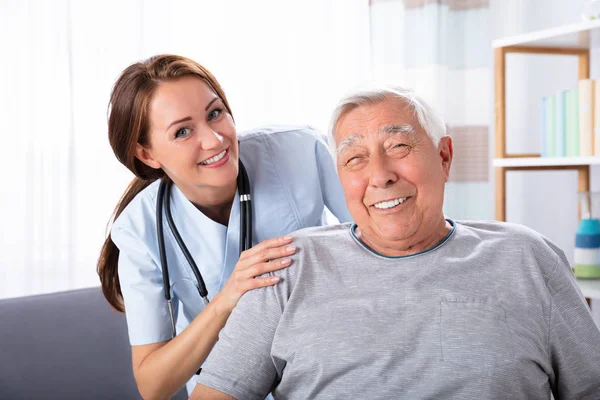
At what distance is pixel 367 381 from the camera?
122cm

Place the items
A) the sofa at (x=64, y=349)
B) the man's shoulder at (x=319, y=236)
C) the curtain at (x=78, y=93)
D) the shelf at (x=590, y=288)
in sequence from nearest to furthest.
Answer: the man's shoulder at (x=319, y=236)
the sofa at (x=64, y=349)
the shelf at (x=590, y=288)
the curtain at (x=78, y=93)

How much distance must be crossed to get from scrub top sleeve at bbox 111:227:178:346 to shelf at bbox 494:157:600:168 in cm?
151

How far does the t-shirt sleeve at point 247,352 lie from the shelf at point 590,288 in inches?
53.4

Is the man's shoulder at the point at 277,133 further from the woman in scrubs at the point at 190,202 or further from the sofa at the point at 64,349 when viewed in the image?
the sofa at the point at 64,349

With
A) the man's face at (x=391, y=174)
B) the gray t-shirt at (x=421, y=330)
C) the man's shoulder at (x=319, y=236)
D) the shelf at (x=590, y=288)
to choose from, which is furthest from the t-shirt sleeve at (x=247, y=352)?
the shelf at (x=590, y=288)

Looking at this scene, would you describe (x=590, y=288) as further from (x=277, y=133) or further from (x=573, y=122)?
(x=277, y=133)

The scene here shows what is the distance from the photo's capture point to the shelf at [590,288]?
2.24 meters

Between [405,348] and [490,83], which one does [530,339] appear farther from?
[490,83]

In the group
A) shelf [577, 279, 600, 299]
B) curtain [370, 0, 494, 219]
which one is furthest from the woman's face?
curtain [370, 0, 494, 219]

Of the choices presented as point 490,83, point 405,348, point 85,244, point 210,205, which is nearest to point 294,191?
point 210,205

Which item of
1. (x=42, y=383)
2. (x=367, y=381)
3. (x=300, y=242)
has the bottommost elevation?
(x=42, y=383)

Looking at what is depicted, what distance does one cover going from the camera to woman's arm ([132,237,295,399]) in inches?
52.1

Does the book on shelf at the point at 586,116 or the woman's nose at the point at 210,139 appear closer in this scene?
the woman's nose at the point at 210,139

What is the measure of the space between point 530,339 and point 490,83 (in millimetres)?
2286
